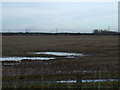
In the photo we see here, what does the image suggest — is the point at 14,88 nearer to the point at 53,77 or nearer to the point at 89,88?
the point at 89,88

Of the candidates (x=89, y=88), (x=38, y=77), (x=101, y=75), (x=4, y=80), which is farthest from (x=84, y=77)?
(x=4, y=80)

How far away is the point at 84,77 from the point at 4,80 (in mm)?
5540

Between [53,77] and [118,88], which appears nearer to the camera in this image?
[118,88]

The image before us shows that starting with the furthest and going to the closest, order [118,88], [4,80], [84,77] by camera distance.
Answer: [84,77]
[4,80]
[118,88]

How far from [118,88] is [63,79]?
506cm

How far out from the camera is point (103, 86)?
13844 mm

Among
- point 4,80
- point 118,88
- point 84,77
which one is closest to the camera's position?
point 118,88

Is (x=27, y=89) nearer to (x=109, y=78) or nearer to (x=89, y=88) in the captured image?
(x=89, y=88)

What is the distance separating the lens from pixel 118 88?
13062 millimetres

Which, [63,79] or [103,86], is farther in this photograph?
[63,79]

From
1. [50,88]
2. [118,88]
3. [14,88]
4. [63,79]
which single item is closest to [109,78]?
[63,79]

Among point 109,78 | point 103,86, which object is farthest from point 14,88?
point 109,78

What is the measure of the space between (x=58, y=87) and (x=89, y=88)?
1.69 metres

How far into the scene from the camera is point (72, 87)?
1351 cm
